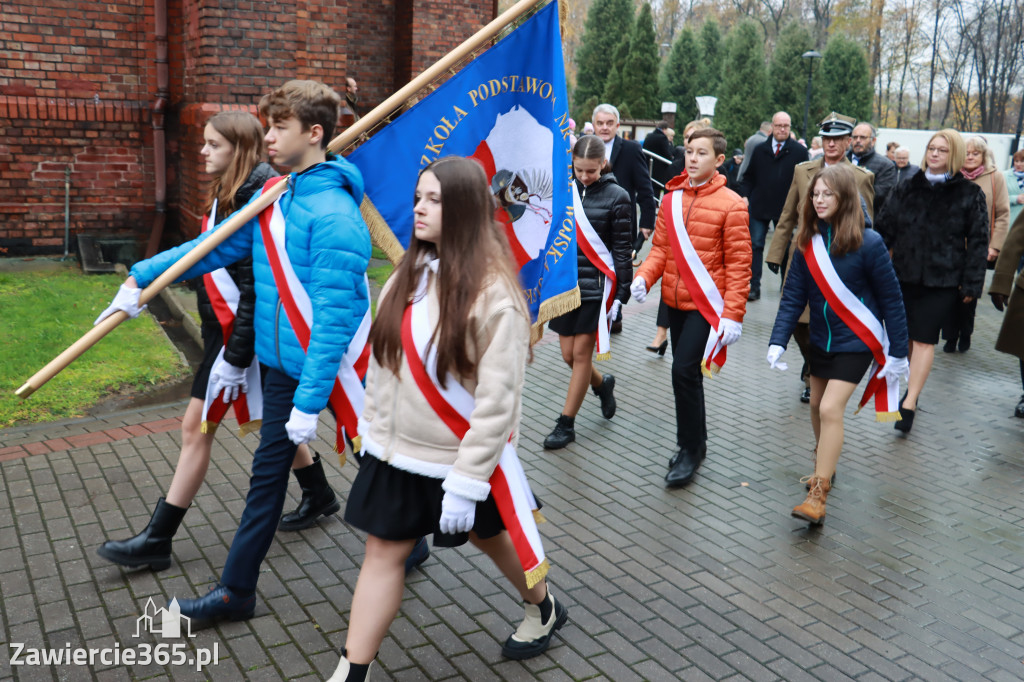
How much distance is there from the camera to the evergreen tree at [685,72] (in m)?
41.5

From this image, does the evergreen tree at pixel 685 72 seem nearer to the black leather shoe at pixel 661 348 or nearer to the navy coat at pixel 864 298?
the black leather shoe at pixel 661 348

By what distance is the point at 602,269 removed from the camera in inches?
244

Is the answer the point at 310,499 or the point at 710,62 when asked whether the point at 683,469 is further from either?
the point at 710,62

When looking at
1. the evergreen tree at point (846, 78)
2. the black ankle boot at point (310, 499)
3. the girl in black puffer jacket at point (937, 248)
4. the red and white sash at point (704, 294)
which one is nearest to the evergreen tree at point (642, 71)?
the evergreen tree at point (846, 78)

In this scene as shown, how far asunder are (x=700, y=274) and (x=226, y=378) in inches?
111

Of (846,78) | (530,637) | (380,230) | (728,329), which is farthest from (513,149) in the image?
(846,78)

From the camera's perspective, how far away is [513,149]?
450cm

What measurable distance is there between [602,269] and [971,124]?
182 feet

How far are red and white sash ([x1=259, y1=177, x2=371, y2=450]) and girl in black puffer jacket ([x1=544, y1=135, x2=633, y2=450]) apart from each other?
2438 mm

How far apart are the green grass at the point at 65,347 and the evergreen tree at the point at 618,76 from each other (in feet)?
108

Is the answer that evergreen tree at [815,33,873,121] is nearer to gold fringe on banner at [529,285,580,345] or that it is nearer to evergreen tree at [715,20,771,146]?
evergreen tree at [715,20,771,146]

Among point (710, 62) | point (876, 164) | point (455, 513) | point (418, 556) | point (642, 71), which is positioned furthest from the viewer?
point (710, 62)

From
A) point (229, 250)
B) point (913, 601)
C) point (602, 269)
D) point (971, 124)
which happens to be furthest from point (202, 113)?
point (971, 124)

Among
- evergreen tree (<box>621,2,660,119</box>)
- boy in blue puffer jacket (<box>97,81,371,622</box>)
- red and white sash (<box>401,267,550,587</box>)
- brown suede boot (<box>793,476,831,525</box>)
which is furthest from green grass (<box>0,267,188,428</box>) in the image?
evergreen tree (<box>621,2,660,119</box>)
